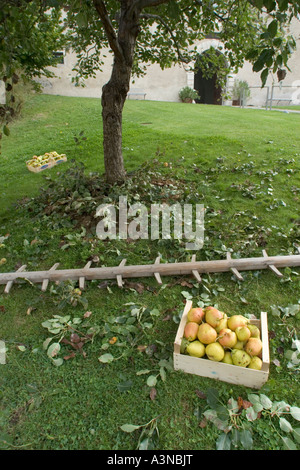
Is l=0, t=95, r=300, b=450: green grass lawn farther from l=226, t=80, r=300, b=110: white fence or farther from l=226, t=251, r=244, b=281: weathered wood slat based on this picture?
l=226, t=80, r=300, b=110: white fence

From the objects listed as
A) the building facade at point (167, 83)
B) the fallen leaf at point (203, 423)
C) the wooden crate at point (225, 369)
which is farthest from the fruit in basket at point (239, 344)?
the building facade at point (167, 83)

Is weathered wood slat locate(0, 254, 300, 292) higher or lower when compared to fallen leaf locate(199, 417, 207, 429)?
higher

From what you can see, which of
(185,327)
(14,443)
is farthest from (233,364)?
(14,443)

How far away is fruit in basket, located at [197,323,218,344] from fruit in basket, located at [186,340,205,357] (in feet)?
0.15

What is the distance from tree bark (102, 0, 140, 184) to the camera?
14.6ft

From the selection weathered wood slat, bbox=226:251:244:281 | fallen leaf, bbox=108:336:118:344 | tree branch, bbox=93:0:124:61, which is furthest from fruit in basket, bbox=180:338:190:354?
tree branch, bbox=93:0:124:61

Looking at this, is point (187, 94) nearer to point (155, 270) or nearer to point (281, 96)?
point (281, 96)

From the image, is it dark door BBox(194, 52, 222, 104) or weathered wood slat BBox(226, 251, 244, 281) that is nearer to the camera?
weathered wood slat BBox(226, 251, 244, 281)

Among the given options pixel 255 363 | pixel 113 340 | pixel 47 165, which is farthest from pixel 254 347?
pixel 47 165

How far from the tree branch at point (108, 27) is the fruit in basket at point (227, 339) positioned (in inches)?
152

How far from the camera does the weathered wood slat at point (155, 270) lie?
11.5 ft

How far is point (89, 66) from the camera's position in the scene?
654 cm

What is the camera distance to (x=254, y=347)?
229 cm

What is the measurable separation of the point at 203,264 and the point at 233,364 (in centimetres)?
139
